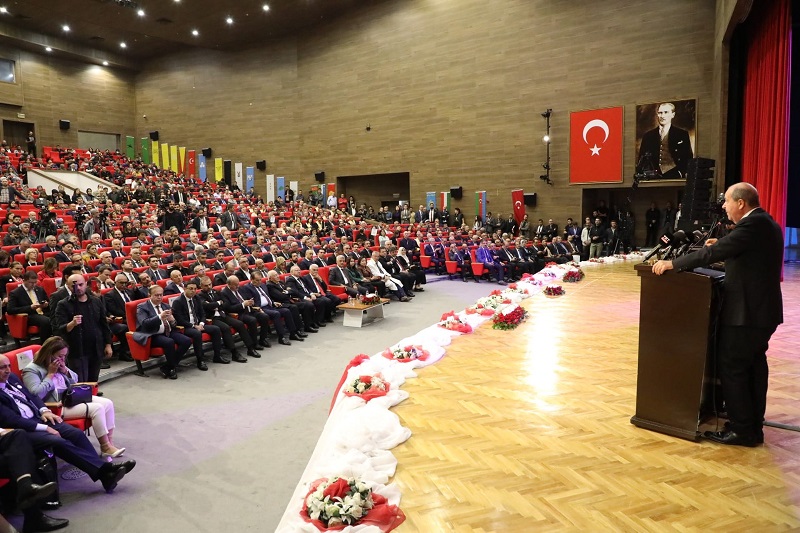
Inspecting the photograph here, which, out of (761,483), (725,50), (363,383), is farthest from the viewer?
(725,50)

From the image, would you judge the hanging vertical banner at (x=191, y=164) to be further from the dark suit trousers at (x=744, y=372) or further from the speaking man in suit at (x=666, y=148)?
the dark suit trousers at (x=744, y=372)

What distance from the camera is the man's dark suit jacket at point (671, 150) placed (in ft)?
44.6

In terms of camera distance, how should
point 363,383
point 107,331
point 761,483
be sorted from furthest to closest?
point 107,331
point 363,383
point 761,483

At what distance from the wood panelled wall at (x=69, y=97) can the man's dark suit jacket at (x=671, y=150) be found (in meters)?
22.3

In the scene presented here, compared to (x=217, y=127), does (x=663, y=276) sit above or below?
below

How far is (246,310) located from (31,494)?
3787mm

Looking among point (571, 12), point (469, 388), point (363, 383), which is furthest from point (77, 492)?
point (571, 12)

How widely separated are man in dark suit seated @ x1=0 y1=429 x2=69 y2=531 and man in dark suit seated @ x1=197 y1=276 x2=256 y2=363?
3054mm

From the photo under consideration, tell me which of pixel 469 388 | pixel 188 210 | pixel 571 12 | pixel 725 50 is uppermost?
pixel 571 12

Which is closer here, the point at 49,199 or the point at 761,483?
the point at 761,483

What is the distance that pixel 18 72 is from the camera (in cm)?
2095

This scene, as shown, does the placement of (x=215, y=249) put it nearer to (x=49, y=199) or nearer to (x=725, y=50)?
(x=49, y=199)

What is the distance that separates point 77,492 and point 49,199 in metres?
11.7

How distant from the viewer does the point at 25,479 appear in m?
2.60
